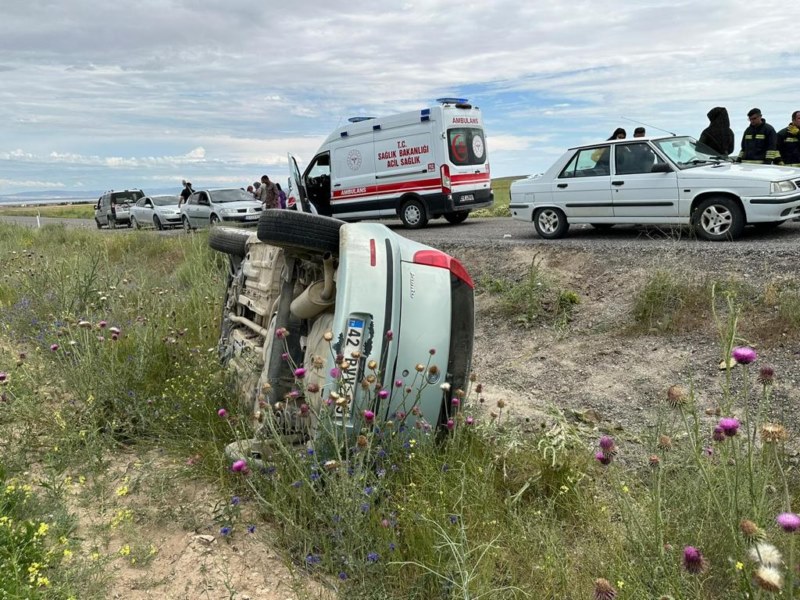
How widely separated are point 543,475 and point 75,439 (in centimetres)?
262

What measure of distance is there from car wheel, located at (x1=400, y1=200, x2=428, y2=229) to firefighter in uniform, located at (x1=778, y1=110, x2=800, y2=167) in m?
7.32

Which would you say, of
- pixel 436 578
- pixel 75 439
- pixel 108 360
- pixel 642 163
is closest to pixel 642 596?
pixel 436 578

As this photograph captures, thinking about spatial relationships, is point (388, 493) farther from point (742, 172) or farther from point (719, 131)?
point (719, 131)

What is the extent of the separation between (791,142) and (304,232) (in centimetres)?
1044

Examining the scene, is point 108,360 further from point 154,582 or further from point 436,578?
point 436,578

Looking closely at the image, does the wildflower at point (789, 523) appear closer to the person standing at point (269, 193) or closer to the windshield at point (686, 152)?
the windshield at point (686, 152)

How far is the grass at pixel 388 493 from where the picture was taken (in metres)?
2.16

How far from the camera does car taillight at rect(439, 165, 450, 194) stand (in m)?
14.5

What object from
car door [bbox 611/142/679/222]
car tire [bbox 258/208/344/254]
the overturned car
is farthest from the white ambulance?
car tire [bbox 258/208/344/254]

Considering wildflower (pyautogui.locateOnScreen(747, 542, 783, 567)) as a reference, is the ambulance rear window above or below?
above

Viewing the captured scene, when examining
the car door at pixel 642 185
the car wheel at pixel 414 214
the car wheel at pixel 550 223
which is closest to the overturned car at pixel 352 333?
the car door at pixel 642 185

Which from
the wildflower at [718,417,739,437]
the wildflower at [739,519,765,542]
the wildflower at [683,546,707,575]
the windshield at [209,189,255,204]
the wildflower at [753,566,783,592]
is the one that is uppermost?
the windshield at [209,189,255,204]

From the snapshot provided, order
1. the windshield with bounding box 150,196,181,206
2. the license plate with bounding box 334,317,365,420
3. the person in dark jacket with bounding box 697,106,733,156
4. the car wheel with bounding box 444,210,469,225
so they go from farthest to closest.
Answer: the windshield with bounding box 150,196,181,206
the car wheel with bounding box 444,210,469,225
the person in dark jacket with bounding box 697,106,733,156
the license plate with bounding box 334,317,365,420

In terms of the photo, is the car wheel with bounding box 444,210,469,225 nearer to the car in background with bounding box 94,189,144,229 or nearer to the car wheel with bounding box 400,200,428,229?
the car wheel with bounding box 400,200,428,229
